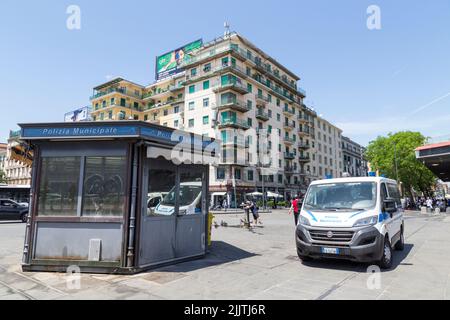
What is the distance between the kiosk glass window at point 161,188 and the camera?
6.88 metres

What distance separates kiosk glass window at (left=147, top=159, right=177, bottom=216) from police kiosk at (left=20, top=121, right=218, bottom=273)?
28mm

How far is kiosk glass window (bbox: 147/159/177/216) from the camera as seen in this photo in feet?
22.6

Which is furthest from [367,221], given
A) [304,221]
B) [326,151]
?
[326,151]

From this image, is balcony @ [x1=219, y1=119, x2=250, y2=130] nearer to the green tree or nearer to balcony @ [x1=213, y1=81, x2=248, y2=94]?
balcony @ [x1=213, y1=81, x2=248, y2=94]

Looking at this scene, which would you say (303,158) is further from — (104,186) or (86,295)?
(86,295)

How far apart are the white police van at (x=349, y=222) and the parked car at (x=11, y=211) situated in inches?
792

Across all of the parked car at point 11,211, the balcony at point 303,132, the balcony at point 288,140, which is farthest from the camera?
the balcony at point 303,132

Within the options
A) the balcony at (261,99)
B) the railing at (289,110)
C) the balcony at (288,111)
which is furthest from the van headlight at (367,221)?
the railing at (289,110)

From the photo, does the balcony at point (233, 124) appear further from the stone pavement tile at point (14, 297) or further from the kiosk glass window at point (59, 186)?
the stone pavement tile at point (14, 297)

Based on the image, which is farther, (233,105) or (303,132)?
(303,132)

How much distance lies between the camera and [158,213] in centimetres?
700

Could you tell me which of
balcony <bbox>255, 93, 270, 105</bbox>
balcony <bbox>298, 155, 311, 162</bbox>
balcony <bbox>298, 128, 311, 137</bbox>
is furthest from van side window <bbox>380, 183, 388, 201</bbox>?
balcony <bbox>298, 128, 311, 137</bbox>

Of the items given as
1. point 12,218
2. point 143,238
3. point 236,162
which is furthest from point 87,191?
point 236,162

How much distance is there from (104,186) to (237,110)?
1565 inches
